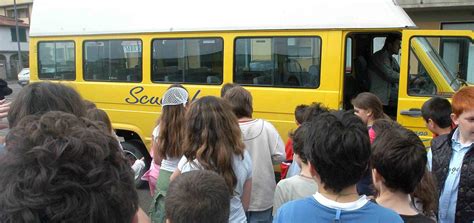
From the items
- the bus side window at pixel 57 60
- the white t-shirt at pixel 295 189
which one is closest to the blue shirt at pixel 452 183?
the white t-shirt at pixel 295 189

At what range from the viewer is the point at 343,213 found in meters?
1.69

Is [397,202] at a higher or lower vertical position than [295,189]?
higher

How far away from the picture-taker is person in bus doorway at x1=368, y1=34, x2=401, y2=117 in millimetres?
5762

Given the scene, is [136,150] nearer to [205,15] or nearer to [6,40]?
[205,15]

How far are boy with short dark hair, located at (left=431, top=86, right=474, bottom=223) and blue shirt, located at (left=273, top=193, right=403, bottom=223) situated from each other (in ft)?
3.56

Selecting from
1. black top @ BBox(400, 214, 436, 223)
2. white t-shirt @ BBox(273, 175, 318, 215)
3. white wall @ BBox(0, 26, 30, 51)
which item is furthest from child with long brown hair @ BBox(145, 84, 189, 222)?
white wall @ BBox(0, 26, 30, 51)

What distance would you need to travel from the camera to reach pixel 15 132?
1158 mm

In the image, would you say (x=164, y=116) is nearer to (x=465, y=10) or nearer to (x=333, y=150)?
(x=333, y=150)

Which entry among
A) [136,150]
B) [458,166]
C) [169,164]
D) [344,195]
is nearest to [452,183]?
[458,166]

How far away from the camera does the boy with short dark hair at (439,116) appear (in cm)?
339

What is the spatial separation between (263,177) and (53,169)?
2706 millimetres

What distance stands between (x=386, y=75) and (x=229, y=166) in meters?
3.76

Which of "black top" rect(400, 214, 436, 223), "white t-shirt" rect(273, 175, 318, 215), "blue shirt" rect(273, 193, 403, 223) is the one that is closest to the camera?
"blue shirt" rect(273, 193, 403, 223)

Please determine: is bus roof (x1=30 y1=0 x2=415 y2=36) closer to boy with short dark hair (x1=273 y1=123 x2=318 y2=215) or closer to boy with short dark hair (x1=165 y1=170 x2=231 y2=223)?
boy with short dark hair (x1=273 y1=123 x2=318 y2=215)
